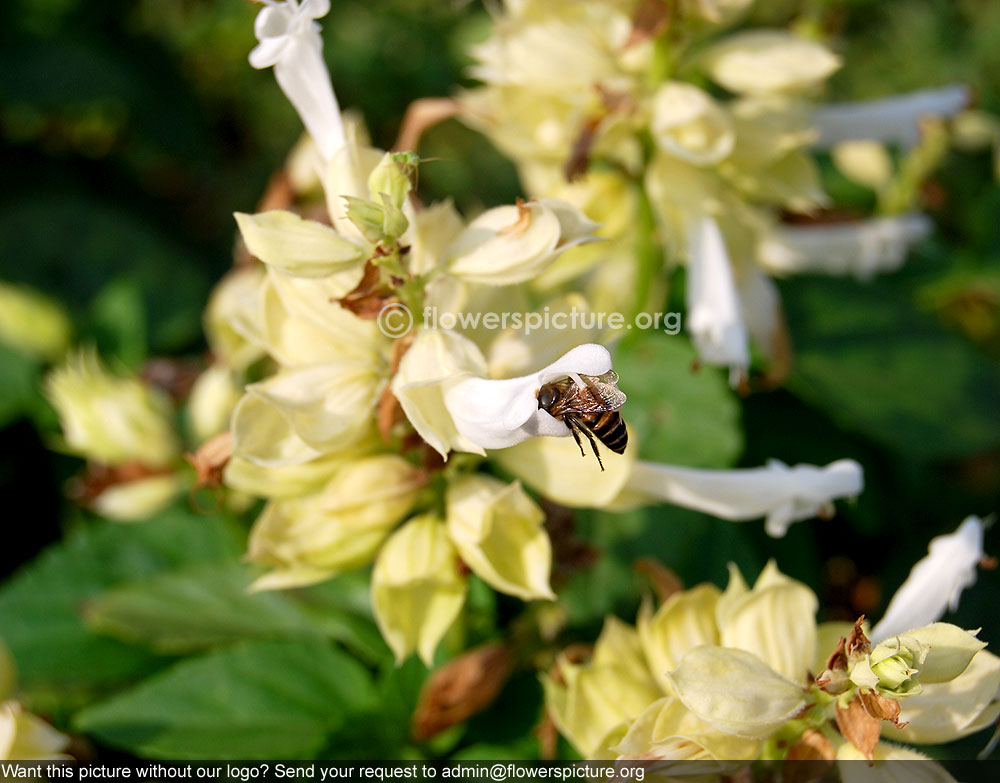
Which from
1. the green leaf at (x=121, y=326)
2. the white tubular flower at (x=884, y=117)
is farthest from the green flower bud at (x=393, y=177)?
the green leaf at (x=121, y=326)

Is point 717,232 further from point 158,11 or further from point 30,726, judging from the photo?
point 158,11

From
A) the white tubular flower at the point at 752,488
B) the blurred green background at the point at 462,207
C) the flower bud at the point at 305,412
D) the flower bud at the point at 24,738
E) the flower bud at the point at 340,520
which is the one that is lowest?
the blurred green background at the point at 462,207

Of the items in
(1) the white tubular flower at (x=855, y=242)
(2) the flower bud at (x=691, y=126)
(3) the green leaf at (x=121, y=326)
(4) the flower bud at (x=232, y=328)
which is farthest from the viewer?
(3) the green leaf at (x=121, y=326)

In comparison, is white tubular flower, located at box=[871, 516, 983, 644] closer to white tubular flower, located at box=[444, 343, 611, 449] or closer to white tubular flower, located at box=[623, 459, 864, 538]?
white tubular flower, located at box=[623, 459, 864, 538]

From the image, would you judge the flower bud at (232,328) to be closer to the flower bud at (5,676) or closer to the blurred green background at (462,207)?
the blurred green background at (462,207)

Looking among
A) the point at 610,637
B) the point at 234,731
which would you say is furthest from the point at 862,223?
the point at 234,731
